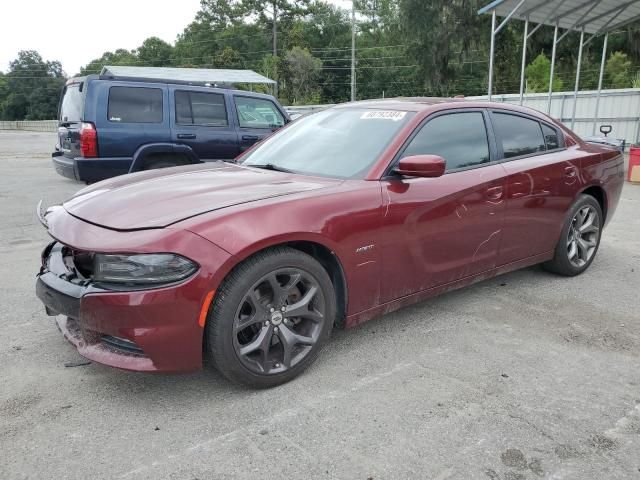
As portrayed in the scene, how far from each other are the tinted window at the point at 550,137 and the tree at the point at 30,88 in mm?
91068

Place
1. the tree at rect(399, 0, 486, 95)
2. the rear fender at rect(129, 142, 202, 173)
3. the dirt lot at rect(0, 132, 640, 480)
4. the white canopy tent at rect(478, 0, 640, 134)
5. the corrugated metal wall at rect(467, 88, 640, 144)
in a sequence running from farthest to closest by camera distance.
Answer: the tree at rect(399, 0, 486, 95)
the corrugated metal wall at rect(467, 88, 640, 144)
the white canopy tent at rect(478, 0, 640, 134)
the rear fender at rect(129, 142, 202, 173)
the dirt lot at rect(0, 132, 640, 480)

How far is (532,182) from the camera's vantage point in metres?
4.07

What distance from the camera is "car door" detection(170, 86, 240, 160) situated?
795cm

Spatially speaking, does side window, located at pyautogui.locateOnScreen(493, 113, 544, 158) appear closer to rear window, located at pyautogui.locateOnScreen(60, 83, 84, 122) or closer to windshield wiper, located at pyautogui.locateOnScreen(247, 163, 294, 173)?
windshield wiper, located at pyautogui.locateOnScreen(247, 163, 294, 173)

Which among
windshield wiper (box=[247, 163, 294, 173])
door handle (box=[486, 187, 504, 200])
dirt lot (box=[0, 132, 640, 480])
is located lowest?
dirt lot (box=[0, 132, 640, 480])

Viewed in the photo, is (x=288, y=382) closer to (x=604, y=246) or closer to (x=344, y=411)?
(x=344, y=411)

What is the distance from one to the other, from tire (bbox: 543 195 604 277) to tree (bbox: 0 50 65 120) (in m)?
91.3

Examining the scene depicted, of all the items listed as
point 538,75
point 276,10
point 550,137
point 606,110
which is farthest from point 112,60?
point 550,137

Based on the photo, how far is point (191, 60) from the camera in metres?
74.3

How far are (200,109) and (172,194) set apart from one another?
566 cm

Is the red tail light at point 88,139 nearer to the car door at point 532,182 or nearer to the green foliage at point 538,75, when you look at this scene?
the car door at point 532,182

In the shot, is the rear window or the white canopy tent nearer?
the rear window

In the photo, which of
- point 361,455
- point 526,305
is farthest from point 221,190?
point 526,305

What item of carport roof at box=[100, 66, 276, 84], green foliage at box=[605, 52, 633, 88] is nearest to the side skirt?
carport roof at box=[100, 66, 276, 84]
